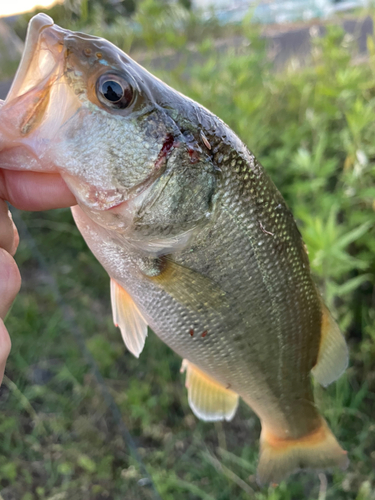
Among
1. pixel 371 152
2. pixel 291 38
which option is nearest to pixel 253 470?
pixel 371 152

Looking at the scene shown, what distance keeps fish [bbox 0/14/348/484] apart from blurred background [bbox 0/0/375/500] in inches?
17.2

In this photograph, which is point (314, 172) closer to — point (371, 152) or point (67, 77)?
point (371, 152)

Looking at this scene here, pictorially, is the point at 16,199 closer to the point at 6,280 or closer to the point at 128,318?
the point at 6,280

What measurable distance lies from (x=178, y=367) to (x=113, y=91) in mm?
2002

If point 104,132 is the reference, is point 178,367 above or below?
below

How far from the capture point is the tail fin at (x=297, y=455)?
135 centimetres

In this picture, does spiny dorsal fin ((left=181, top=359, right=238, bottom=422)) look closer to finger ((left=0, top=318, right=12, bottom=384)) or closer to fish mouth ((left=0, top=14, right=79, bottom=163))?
finger ((left=0, top=318, right=12, bottom=384))

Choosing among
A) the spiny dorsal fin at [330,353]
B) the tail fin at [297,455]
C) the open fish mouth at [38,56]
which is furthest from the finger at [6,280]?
the tail fin at [297,455]

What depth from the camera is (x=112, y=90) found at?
2.64 ft

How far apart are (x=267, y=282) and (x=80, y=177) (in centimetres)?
64

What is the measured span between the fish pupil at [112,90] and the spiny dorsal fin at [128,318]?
0.56 metres

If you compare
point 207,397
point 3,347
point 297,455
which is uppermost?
point 3,347

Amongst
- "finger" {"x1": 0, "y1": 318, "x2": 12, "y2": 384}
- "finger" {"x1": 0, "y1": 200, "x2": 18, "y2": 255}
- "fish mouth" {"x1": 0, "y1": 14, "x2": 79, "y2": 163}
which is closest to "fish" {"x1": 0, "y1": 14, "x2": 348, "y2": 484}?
"fish mouth" {"x1": 0, "y1": 14, "x2": 79, "y2": 163}

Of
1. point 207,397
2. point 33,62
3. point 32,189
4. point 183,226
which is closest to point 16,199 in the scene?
point 32,189
